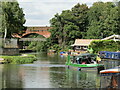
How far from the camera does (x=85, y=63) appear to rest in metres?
45.5

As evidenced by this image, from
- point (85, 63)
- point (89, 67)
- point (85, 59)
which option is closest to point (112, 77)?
point (89, 67)

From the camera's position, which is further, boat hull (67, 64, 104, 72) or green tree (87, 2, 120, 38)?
green tree (87, 2, 120, 38)

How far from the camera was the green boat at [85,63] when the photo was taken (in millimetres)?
42469

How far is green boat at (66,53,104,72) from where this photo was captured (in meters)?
42.5

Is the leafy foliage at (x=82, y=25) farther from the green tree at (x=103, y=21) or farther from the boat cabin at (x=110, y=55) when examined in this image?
the boat cabin at (x=110, y=55)

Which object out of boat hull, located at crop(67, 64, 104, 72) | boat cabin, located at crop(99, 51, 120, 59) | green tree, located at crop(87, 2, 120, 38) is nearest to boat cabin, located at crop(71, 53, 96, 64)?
boat hull, located at crop(67, 64, 104, 72)

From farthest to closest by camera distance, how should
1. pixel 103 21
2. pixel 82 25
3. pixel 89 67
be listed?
pixel 82 25 → pixel 103 21 → pixel 89 67

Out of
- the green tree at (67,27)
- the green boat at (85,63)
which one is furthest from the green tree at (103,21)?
the green boat at (85,63)

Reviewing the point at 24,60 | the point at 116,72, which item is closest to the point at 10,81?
the point at 116,72

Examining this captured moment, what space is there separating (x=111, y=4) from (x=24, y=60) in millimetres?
58821

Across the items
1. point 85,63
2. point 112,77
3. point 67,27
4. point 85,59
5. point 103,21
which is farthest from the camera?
point 67,27

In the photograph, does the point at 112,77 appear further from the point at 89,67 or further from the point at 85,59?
the point at 85,59

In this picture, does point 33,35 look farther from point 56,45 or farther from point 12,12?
point 12,12

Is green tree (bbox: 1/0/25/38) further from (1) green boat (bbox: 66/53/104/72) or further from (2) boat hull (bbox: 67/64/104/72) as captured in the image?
(2) boat hull (bbox: 67/64/104/72)
